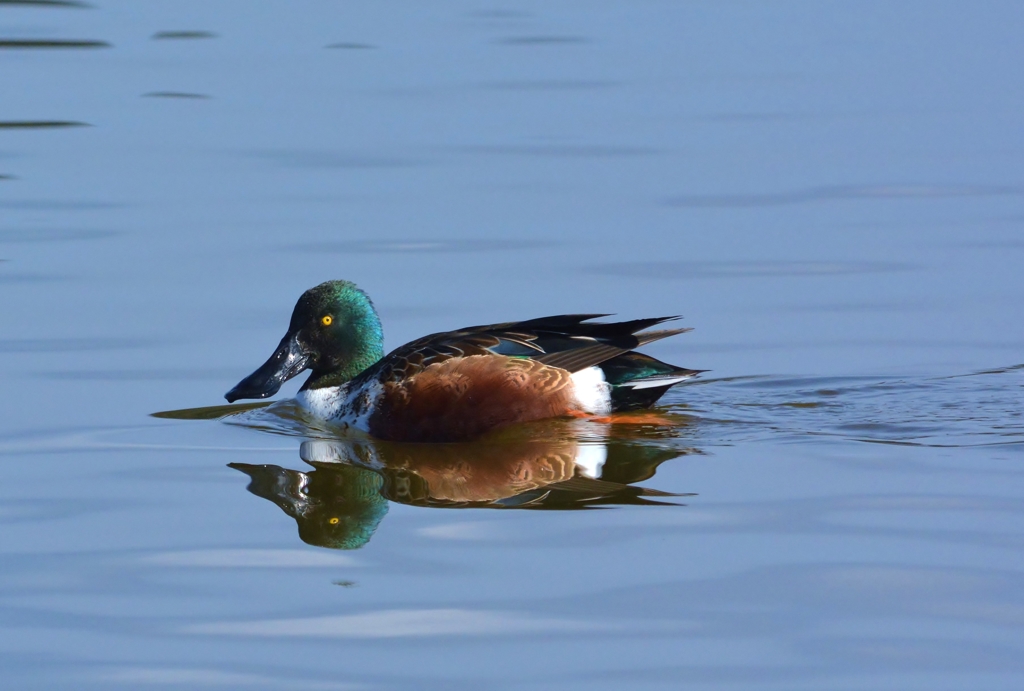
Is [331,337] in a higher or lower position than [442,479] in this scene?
higher

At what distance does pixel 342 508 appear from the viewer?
7074mm

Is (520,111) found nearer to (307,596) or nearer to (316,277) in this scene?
(316,277)

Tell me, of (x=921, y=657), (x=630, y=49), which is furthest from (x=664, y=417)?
(x=630, y=49)

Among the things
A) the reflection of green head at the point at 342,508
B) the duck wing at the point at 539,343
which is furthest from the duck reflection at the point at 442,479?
the duck wing at the point at 539,343

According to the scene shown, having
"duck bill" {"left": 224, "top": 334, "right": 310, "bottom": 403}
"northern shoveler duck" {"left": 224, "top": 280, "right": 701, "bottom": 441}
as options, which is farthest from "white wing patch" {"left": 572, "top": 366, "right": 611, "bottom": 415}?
"duck bill" {"left": 224, "top": 334, "right": 310, "bottom": 403}

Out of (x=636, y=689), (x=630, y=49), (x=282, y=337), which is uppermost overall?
(x=630, y=49)

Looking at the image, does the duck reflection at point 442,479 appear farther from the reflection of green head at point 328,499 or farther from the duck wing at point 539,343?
the duck wing at point 539,343

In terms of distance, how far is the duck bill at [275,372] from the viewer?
877 centimetres

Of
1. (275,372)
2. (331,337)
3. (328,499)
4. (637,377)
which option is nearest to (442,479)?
(328,499)

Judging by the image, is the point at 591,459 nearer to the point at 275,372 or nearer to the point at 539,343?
the point at 539,343

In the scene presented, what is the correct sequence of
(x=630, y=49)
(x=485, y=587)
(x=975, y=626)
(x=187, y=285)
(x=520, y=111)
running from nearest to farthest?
(x=975, y=626)
(x=485, y=587)
(x=187, y=285)
(x=520, y=111)
(x=630, y=49)

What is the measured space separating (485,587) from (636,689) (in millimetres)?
984

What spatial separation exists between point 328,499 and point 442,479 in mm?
567

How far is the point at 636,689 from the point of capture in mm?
5039
